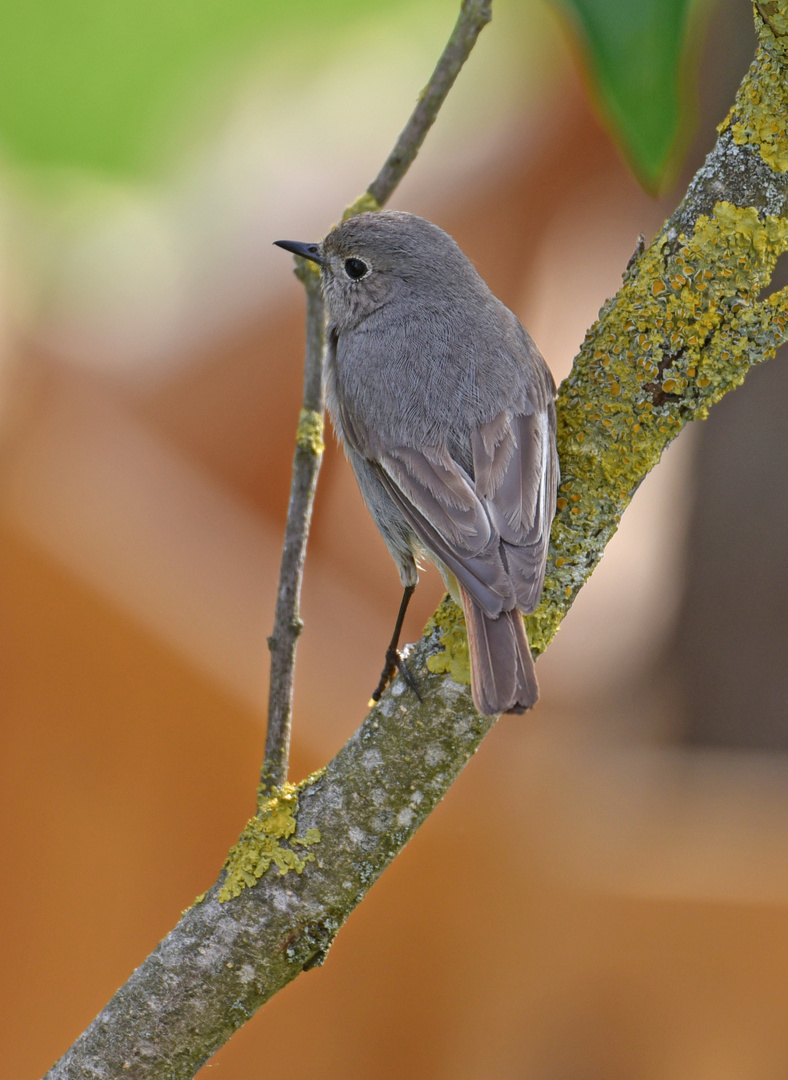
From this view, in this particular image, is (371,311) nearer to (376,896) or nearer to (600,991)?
(376,896)

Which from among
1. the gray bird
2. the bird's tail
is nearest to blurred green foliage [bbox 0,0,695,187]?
the gray bird

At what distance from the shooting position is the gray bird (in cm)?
151

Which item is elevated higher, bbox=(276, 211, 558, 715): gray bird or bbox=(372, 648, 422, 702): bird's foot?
bbox=(276, 211, 558, 715): gray bird

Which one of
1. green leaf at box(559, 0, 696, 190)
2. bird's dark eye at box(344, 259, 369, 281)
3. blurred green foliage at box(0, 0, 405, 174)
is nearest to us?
green leaf at box(559, 0, 696, 190)

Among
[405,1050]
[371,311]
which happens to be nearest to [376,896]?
[405,1050]

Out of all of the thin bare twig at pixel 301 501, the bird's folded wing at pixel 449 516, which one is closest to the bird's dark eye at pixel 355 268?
the thin bare twig at pixel 301 501

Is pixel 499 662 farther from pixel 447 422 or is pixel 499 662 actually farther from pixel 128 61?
pixel 128 61

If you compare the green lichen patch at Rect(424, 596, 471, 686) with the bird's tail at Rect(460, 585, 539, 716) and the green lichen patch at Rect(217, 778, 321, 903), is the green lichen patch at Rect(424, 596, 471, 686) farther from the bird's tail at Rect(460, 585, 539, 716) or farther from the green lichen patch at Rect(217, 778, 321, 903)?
the green lichen patch at Rect(217, 778, 321, 903)

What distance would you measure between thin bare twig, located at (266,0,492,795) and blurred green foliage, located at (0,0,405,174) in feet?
10.7

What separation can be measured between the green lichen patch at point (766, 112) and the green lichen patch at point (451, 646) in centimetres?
78

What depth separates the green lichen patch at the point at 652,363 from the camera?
1427 mm

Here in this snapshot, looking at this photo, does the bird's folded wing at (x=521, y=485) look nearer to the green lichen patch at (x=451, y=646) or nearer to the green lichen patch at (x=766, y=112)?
the green lichen patch at (x=451, y=646)

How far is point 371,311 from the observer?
2.17 metres

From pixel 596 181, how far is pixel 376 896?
303 centimetres
